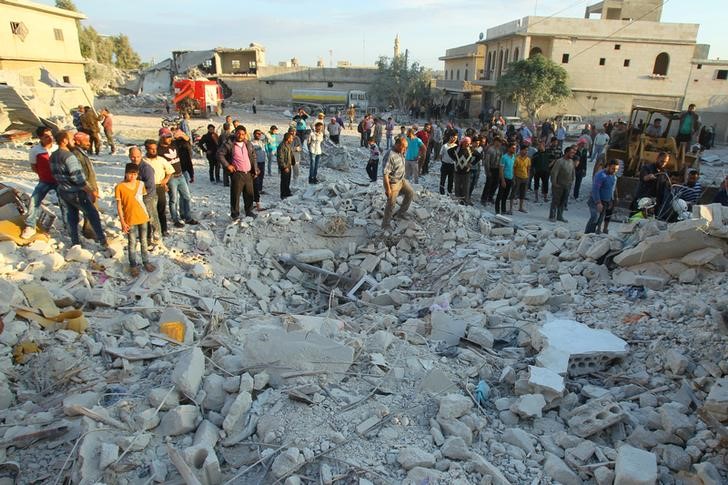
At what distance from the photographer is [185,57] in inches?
1529

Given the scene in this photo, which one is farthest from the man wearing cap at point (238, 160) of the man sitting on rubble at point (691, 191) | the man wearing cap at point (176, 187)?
the man sitting on rubble at point (691, 191)

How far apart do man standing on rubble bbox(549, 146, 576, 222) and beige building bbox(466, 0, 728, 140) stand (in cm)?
2091

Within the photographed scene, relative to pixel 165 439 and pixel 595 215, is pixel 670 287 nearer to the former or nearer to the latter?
pixel 595 215

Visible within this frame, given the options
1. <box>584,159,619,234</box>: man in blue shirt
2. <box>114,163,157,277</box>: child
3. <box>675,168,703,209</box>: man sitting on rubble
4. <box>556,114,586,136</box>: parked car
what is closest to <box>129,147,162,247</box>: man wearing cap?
<box>114,163,157,277</box>: child

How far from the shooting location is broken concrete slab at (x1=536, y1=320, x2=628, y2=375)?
4254 millimetres

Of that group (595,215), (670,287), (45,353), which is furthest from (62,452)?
(595,215)

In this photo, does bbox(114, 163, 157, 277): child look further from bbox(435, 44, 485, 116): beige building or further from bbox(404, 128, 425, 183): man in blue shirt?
bbox(435, 44, 485, 116): beige building

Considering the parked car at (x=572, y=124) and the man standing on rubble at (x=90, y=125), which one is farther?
the parked car at (x=572, y=124)

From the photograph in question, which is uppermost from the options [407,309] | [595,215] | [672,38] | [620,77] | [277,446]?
[672,38]

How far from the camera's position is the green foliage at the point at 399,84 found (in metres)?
37.1

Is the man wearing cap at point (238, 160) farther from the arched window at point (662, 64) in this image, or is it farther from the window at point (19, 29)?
the arched window at point (662, 64)

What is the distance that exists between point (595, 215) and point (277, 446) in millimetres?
6805

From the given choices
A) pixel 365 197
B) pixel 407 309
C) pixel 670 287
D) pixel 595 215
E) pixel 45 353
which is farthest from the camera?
pixel 365 197

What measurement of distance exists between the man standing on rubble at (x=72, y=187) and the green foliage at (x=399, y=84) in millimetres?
33322
